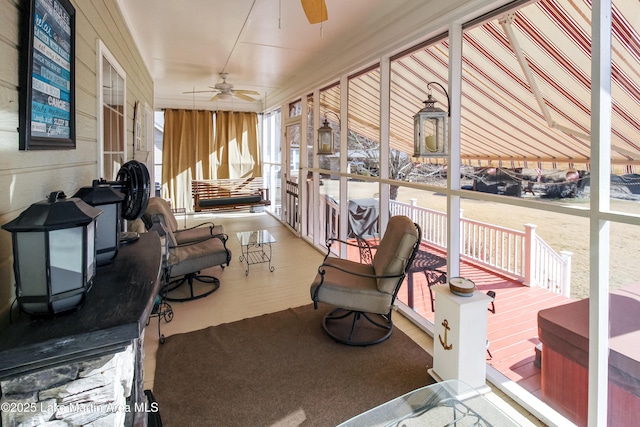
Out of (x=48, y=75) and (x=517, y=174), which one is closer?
(x=48, y=75)

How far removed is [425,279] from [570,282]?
1314mm

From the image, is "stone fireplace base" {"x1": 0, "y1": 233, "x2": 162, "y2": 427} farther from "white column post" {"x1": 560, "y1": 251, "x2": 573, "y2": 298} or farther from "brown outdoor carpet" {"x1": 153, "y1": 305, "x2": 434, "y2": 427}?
"white column post" {"x1": 560, "y1": 251, "x2": 573, "y2": 298}

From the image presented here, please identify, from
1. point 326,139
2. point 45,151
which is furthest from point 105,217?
point 326,139

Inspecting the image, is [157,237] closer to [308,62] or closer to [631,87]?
[631,87]

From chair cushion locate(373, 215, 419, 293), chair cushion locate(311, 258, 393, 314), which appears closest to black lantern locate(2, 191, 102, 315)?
chair cushion locate(311, 258, 393, 314)

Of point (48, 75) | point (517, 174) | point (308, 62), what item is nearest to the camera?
point (48, 75)

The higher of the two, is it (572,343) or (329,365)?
(572,343)

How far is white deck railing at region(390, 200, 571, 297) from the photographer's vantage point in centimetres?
214

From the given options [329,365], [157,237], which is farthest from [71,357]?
[329,365]

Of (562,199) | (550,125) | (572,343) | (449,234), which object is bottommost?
(572,343)

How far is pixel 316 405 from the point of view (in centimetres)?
205

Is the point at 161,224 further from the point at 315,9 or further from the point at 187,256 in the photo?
the point at 315,9

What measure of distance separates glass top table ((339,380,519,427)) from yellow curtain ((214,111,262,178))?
7609mm

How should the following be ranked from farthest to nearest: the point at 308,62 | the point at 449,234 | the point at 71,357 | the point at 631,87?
1. the point at 308,62
2. the point at 449,234
3. the point at 631,87
4. the point at 71,357
